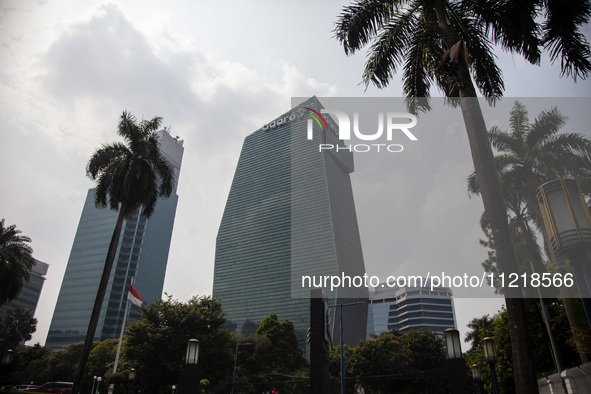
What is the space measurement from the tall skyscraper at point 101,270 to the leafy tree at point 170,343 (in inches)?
4514

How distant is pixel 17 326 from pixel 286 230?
90.9 meters

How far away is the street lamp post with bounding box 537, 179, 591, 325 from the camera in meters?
9.30

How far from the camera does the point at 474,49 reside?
457 inches

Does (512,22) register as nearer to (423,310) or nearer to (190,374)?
(190,374)

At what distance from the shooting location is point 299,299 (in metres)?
142

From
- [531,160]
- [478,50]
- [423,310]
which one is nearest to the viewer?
[478,50]

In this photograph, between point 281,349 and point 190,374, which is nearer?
point 190,374

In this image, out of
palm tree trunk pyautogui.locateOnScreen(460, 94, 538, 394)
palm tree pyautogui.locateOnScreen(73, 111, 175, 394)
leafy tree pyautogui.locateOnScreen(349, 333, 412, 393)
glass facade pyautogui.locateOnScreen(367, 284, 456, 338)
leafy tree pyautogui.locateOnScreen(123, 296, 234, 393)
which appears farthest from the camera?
glass facade pyautogui.locateOnScreen(367, 284, 456, 338)

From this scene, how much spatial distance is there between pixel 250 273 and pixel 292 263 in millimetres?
21223

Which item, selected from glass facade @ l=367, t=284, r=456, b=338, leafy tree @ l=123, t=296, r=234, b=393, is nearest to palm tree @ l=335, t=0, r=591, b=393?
leafy tree @ l=123, t=296, r=234, b=393

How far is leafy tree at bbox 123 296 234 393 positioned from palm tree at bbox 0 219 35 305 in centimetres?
1070

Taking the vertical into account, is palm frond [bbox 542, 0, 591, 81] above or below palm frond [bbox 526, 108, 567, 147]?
below

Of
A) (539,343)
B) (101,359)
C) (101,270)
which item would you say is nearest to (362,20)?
(539,343)

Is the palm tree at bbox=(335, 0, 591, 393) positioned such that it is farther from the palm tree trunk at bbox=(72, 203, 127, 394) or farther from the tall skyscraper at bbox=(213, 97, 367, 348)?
the tall skyscraper at bbox=(213, 97, 367, 348)
